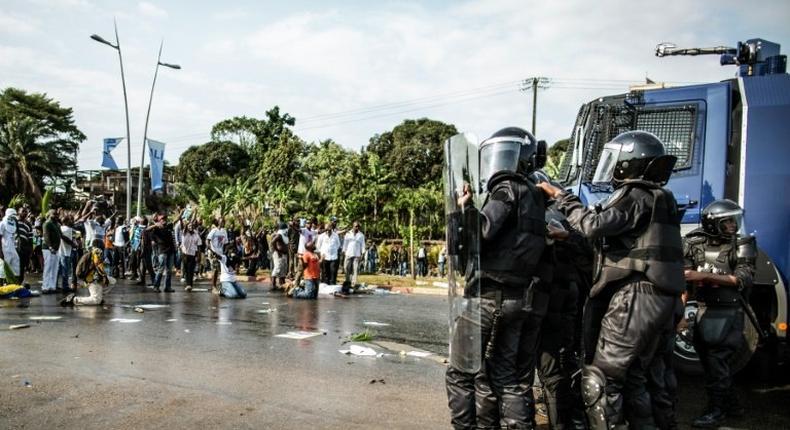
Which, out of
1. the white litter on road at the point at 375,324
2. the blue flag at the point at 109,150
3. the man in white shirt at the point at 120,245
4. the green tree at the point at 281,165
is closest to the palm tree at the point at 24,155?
the green tree at the point at 281,165

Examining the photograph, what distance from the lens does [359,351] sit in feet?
22.8

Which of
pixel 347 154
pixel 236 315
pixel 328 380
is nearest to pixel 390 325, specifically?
pixel 236 315

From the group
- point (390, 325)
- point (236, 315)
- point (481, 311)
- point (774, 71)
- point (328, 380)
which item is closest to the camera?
point (481, 311)

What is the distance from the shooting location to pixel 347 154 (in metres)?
29.2

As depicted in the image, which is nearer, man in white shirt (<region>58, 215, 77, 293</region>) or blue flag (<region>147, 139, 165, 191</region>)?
man in white shirt (<region>58, 215, 77, 293</region>)

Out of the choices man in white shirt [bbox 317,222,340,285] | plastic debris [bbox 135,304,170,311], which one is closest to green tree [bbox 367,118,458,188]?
man in white shirt [bbox 317,222,340,285]

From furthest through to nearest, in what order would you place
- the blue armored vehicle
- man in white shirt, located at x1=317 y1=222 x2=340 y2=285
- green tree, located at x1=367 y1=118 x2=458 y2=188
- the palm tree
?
the palm tree, green tree, located at x1=367 y1=118 x2=458 y2=188, man in white shirt, located at x1=317 y1=222 x2=340 y2=285, the blue armored vehicle

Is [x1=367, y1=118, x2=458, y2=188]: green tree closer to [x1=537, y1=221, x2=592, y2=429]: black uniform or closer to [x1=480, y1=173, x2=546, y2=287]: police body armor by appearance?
[x1=537, y1=221, x2=592, y2=429]: black uniform

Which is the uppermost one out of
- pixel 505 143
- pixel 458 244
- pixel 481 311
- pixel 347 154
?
pixel 347 154

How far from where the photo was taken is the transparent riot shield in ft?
12.1

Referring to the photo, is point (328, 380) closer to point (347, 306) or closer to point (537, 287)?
point (537, 287)

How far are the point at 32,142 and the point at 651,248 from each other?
49324 millimetres

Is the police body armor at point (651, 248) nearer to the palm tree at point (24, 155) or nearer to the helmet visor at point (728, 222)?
the helmet visor at point (728, 222)

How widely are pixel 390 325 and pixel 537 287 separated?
5.77 m
